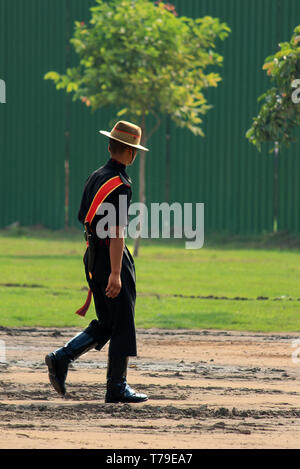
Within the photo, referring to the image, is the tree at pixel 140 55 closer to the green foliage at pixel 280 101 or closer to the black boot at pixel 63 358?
the green foliage at pixel 280 101

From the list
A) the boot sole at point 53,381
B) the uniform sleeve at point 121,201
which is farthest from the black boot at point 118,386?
the uniform sleeve at point 121,201

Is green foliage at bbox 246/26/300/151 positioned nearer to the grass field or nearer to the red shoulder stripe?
the grass field

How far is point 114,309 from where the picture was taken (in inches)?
291

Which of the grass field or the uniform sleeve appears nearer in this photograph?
the uniform sleeve

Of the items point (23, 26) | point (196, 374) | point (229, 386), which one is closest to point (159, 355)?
point (196, 374)

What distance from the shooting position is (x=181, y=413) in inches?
275

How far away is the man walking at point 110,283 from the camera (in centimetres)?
728

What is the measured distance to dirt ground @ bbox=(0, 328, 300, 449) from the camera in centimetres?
614

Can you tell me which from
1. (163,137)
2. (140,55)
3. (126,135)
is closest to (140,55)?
(140,55)

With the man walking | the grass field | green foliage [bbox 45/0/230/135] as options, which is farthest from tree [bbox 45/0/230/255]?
the man walking

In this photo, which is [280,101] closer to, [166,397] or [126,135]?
[126,135]

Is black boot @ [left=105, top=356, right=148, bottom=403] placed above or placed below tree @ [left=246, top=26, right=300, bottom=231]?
below

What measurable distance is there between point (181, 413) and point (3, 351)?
10.9ft

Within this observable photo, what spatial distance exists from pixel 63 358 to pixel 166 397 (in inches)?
33.5
